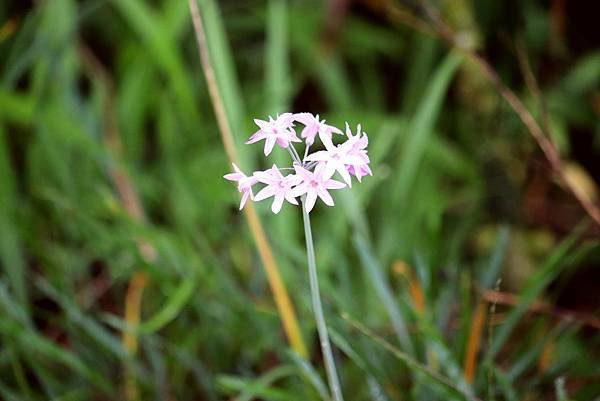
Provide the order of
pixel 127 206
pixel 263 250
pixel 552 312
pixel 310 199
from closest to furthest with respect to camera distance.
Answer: pixel 310 199, pixel 552 312, pixel 263 250, pixel 127 206

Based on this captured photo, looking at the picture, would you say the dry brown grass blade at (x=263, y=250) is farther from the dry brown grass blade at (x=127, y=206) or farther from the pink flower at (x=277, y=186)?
the pink flower at (x=277, y=186)

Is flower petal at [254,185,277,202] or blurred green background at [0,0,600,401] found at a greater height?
blurred green background at [0,0,600,401]

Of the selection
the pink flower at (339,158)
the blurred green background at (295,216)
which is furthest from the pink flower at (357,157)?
the blurred green background at (295,216)

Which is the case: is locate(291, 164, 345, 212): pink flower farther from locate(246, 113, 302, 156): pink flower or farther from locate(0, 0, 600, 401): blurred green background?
locate(0, 0, 600, 401): blurred green background

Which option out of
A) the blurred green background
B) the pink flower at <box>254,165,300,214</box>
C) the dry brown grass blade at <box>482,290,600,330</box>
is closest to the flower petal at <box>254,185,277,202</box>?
the pink flower at <box>254,165,300,214</box>

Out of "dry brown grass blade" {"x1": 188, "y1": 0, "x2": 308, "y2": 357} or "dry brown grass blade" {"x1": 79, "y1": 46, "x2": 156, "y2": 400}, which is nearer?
"dry brown grass blade" {"x1": 188, "y1": 0, "x2": 308, "y2": 357}

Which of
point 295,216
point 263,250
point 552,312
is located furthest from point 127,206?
point 552,312

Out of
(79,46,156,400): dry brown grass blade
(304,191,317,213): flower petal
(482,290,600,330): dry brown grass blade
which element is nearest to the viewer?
(304,191,317,213): flower petal

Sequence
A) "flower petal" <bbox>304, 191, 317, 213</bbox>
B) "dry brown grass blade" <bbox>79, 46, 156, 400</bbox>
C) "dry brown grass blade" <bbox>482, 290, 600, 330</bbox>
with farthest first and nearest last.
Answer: "dry brown grass blade" <bbox>79, 46, 156, 400</bbox>, "dry brown grass blade" <bbox>482, 290, 600, 330</bbox>, "flower petal" <bbox>304, 191, 317, 213</bbox>

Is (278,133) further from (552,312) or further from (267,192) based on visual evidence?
(552,312)

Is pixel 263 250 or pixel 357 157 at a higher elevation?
pixel 263 250

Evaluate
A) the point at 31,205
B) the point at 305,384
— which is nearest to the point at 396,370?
the point at 305,384
